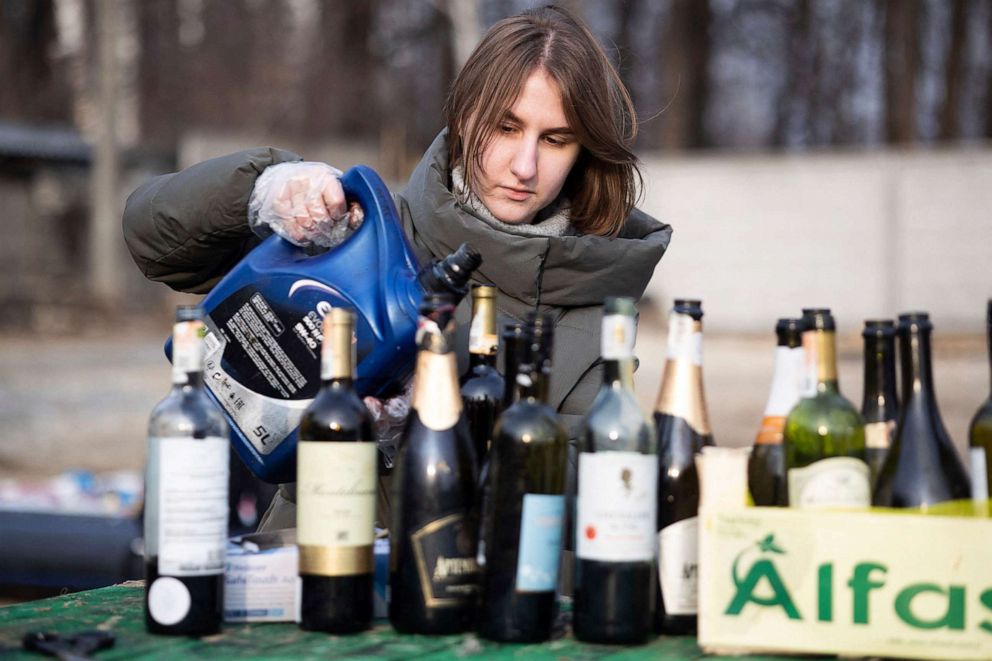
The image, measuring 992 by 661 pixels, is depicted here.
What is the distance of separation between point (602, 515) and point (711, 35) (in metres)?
19.7

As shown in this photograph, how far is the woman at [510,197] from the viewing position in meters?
2.29

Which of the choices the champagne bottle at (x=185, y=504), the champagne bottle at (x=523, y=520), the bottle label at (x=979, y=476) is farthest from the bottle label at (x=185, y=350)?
the bottle label at (x=979, y=476)

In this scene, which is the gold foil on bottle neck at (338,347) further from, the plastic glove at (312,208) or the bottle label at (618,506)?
the plastic glove at (312,208)

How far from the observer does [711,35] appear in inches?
794

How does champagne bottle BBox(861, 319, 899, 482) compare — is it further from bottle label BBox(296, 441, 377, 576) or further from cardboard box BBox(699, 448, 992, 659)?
bottle label BBox(296, 441, 377, 576)

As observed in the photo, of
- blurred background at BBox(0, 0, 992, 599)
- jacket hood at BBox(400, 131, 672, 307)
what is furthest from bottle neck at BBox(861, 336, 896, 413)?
blurred background at BBox(0, 0, 992, 599)

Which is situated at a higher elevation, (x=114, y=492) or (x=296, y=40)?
(x=296, y=40)

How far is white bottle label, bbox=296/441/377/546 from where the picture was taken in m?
1.48

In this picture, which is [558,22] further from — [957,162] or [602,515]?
[957,162]

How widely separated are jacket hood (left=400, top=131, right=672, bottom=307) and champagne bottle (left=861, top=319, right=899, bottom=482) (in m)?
0.80

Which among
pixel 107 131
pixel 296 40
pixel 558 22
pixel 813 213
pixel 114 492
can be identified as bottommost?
pixel 114 492

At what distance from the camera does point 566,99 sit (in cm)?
229

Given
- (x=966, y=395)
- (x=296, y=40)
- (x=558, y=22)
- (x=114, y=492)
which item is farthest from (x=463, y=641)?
(x=296, y=40)

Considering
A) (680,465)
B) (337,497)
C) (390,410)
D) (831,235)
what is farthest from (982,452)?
(831,235)
